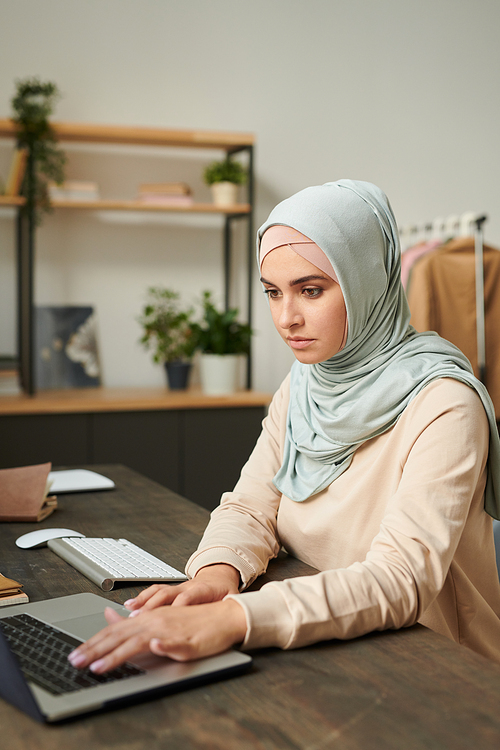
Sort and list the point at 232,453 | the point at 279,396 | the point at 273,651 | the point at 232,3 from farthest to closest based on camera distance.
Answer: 1. the point at 232,3
2. the point at 232,453
3. the point at 279,396
4. the point at 273,651

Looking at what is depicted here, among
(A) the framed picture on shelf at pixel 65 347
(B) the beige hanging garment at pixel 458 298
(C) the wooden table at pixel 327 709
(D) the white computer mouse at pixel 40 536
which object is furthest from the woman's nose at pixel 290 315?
(A) the framed picture on shelf at pixel 65 347

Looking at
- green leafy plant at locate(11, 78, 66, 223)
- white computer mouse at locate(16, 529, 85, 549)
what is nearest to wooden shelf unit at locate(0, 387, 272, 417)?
green leafy plant at locate(11, 78, 66, 223)

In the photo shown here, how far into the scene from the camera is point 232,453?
3.37 meters

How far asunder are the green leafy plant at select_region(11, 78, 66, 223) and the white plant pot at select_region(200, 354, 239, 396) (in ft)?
3.29

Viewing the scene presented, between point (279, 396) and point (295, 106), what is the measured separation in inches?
113

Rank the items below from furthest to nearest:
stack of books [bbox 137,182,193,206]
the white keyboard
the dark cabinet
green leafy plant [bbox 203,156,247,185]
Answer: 1. green leafy plant [bbox 203,156,247,185]
2. stack of books [bbox 137,182,193,206]
3. the dark cabinet
4. the white keyboard

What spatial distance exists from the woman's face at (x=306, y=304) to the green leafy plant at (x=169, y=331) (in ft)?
7.58

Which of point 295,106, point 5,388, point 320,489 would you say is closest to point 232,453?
point 5,388

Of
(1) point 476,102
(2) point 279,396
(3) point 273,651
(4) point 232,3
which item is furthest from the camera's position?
(1) point 476,102

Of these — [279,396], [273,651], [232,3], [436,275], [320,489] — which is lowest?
[273,651]

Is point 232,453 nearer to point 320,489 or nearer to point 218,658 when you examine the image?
point 320,489

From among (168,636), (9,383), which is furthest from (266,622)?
(9,383)

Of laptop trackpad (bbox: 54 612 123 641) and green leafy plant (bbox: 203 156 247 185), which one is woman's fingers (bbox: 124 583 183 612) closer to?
laptop trackpad (bbox: 54 612 123 641)

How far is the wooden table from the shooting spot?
67 centimetres
